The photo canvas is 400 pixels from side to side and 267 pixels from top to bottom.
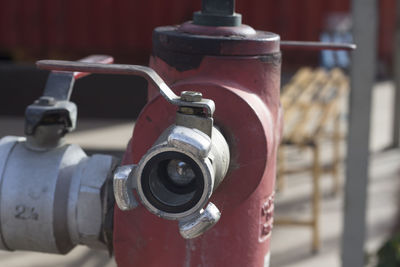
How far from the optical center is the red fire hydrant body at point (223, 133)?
3.54 feet

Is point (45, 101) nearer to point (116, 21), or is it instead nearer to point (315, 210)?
point (315, 210)

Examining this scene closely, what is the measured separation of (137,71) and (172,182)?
173 millimetres

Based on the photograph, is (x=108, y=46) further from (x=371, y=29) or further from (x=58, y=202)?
(x=58, y=202)

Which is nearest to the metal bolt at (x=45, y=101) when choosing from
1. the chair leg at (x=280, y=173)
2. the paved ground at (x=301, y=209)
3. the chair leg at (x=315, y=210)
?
the paved ground at (x=301, y=209)

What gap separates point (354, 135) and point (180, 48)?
1588 millimetres

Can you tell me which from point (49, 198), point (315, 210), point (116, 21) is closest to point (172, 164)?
point (49, 198)

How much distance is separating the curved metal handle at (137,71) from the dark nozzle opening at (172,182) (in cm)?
8

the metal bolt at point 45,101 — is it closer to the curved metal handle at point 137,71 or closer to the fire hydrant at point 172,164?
the fire hydrant at point 172,164

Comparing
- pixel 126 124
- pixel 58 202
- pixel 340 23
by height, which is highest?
pixel 58 202

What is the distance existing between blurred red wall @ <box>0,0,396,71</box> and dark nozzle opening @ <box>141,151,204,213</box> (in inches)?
393

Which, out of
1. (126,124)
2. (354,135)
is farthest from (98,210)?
(126,124)

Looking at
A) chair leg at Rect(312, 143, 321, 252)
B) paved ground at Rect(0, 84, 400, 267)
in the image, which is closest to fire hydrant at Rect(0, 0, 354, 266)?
paved ground at Rect(0, 84, 400, 267)

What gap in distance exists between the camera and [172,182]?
3.17ft

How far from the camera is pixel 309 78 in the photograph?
19.1ft
